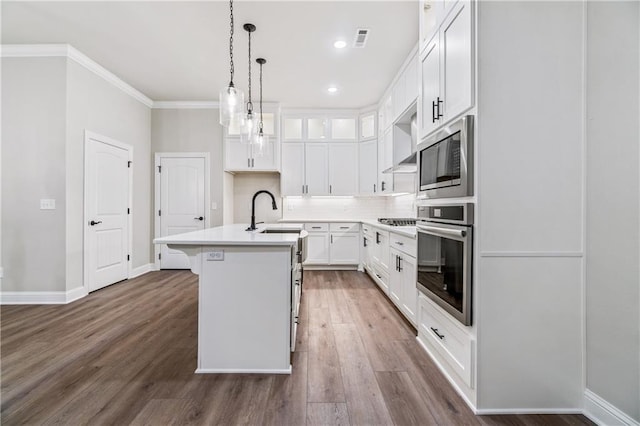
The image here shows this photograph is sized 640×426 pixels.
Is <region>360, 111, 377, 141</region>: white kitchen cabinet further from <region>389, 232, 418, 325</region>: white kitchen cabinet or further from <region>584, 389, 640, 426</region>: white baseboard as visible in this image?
<region>584, 389, 640, 426</region>: white baseboard

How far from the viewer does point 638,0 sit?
1.35 metres

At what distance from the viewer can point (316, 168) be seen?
5434 millimetres

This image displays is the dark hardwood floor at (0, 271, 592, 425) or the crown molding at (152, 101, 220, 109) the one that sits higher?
the crown molding at (152, 101, 220, 109)

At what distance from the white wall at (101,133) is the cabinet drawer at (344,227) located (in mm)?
3102

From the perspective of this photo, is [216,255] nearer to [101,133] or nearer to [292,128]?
[101,133]

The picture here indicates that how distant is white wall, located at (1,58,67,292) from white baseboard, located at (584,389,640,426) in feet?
15.4

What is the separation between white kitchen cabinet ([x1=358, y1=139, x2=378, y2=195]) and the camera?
17.0 ft

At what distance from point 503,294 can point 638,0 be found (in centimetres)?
148

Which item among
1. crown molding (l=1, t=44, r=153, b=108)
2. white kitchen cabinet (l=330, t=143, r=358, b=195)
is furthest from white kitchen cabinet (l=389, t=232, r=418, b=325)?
crown molding (l=1, t=44, r=153, b=108)

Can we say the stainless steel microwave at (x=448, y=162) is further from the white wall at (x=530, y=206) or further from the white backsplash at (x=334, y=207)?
the white backsplash at (x=334, y=207)

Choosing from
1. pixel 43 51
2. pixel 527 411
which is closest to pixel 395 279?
pixel 527 411

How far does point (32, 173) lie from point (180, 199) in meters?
1.95

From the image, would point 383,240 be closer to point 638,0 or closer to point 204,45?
point 638,0

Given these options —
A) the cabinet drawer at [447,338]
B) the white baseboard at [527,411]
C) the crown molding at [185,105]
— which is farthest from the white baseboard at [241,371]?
the crown molding at [185,105]
